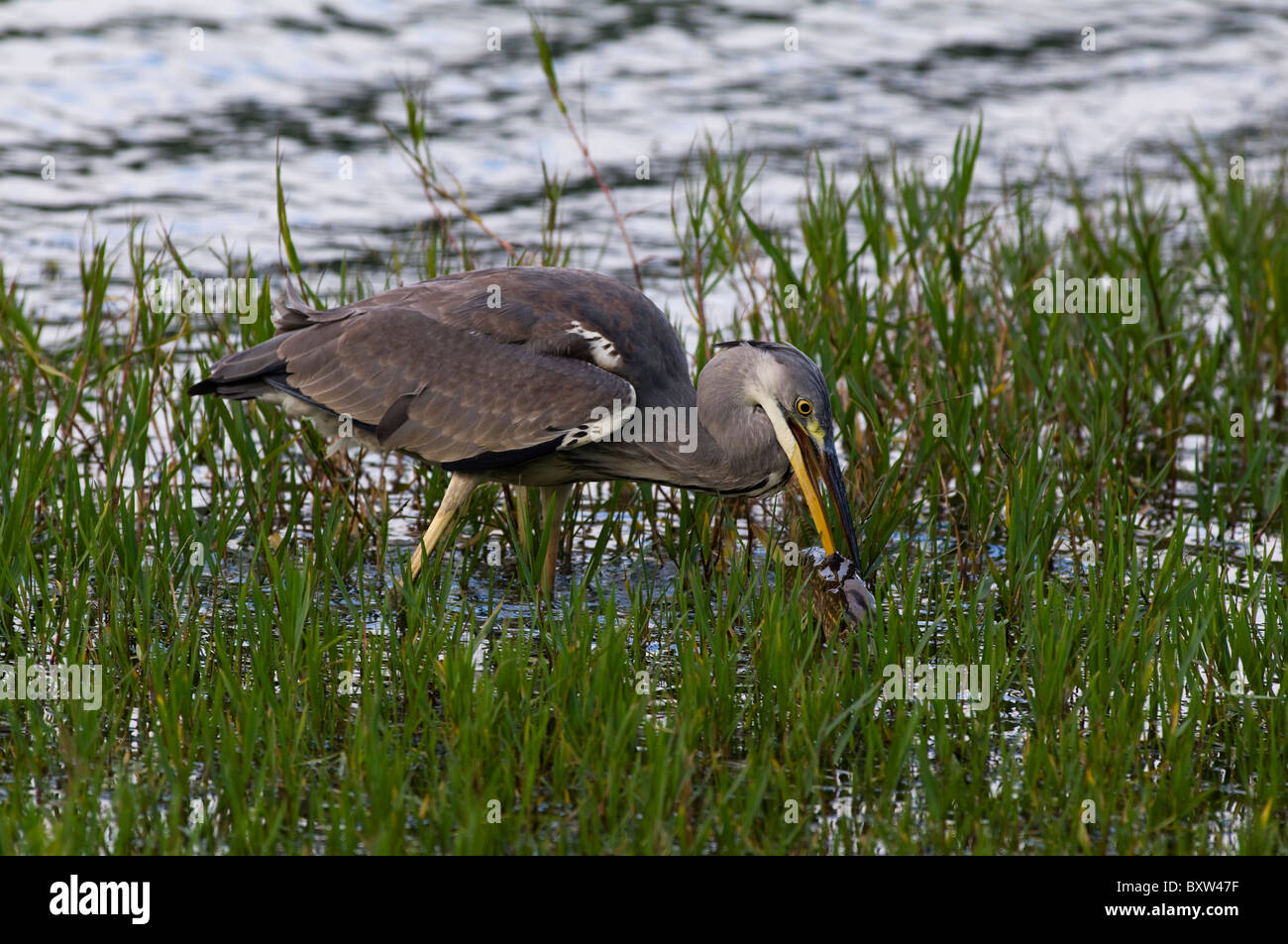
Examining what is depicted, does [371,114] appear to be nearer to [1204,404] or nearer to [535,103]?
[535,103]

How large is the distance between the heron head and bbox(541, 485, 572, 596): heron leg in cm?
93

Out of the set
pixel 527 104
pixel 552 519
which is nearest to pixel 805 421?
pixel 552 519

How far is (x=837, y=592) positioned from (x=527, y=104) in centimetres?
893

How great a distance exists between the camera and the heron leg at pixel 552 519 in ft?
19.3

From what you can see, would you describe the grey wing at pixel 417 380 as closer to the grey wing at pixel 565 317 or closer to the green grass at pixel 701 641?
the grey wing at pixel 565 317

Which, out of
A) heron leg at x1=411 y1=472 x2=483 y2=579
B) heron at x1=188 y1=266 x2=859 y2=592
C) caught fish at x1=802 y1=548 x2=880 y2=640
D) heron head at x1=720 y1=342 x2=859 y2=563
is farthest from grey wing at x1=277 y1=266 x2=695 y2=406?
caught fish at x1=802 y1=548 x2=880 y2=640

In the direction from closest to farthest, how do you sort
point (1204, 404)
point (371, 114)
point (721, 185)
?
point (721, 185)
point (1204, 404)
point (371, 114)

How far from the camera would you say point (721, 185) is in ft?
21.8

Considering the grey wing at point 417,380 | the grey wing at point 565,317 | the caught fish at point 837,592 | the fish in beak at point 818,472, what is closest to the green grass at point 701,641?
the caught fish at point 837,592

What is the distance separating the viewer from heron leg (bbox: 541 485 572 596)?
588cm

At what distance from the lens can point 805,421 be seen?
5.48m

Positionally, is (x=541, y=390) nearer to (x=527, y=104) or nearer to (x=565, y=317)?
(x=565, y=317)
